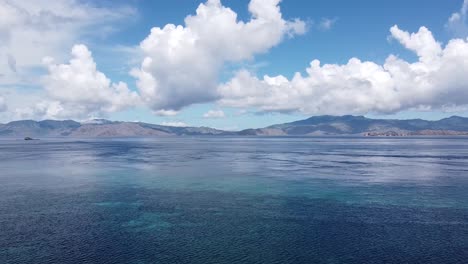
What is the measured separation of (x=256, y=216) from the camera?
48156 mm

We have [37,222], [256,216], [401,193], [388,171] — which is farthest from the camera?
[388,171]

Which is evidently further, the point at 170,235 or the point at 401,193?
the point at 401,193

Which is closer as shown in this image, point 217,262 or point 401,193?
point 217,262

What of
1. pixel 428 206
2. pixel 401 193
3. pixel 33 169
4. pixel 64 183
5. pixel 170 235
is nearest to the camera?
pixel 170 235

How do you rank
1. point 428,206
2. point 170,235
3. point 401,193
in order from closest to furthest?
point 170,235, point 428,206, point 401,193

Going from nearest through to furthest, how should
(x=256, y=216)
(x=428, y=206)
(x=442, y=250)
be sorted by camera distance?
(x=442, y=250)
(x=256, y=216)
(x=428, y=206)

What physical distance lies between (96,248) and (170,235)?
7861 mm

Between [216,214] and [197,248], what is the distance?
40.3 feet

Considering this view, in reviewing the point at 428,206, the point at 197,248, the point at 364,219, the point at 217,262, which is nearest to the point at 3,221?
the point at 197,248

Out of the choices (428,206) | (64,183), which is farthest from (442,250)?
(64,183)

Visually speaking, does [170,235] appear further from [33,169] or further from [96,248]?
[33,169]

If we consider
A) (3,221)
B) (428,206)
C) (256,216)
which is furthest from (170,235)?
(428,206)

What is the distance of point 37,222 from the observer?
45125mm

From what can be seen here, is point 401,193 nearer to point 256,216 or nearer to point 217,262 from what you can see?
point 256,216
